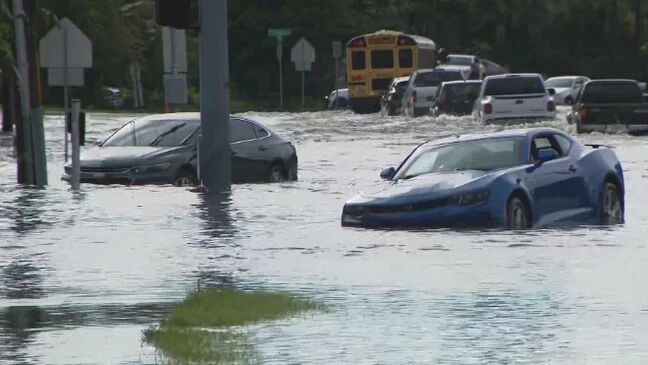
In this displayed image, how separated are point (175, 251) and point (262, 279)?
3437 mm

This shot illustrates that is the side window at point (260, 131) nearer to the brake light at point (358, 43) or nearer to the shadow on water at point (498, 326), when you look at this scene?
the shadow on water at point (498, 326)

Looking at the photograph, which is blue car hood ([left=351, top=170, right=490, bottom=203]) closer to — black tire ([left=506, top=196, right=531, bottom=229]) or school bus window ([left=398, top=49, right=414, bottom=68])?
black tire ([left=506, top=196, right=531, bottom=229])

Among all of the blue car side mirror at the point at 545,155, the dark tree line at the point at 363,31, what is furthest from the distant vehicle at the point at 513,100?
the blue car side mirror at the point at 545,155

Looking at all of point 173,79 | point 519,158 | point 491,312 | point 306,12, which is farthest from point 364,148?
point 306,12

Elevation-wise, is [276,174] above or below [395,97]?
above

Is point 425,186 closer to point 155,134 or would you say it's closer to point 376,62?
point 155,134

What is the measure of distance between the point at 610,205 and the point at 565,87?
64.8m

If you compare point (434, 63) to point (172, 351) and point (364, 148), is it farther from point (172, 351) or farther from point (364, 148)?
point (172, 351)

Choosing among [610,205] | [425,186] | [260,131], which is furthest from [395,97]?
[425,186]

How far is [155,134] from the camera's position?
1275 inches

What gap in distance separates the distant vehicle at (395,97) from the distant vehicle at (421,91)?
1.38m

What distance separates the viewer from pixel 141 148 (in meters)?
32.0

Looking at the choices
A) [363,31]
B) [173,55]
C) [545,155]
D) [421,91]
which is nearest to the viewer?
[545,155]

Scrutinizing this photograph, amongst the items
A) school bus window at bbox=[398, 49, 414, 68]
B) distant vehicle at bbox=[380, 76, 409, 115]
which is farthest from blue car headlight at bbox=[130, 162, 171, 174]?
school bus window at bbox=[398, 49, 414, 68]
